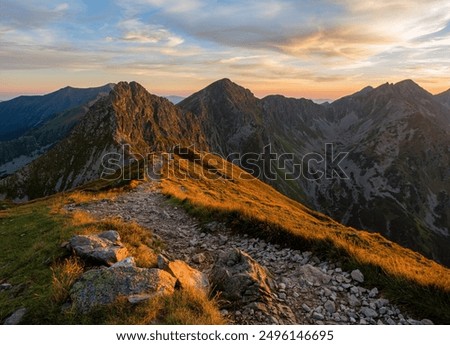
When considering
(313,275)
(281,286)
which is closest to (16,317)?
(281,286)

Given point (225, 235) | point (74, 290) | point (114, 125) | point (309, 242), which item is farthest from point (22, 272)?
point (114, 125)

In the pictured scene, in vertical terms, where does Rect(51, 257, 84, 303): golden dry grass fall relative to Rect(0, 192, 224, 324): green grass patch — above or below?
above

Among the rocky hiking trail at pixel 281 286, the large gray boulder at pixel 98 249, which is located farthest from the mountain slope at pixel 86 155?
the large gray boulder at pixel 98 249

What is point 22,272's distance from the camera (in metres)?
10.9

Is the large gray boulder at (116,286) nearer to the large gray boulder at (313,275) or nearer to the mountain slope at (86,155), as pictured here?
the large gray boulder at (313,275)

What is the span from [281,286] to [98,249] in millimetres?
6156

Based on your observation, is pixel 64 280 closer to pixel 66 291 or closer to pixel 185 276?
pixel 66 291

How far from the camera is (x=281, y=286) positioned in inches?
398

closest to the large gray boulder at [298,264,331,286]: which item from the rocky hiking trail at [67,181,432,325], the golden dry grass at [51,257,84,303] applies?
the rocky hiking trail at [67,181,432,325]

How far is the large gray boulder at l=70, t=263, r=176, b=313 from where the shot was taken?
755 cm

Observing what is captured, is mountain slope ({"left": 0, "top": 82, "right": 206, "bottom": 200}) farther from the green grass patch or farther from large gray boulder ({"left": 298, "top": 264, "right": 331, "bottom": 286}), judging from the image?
large gray boulder ({"left": 298, "top": 264, "right": 331, "bottom": 286})

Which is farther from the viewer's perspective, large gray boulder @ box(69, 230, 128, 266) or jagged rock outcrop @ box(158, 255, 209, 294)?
large gray boulder @ box(69, 230, 128, 266)

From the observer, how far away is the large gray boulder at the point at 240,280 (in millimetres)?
9055

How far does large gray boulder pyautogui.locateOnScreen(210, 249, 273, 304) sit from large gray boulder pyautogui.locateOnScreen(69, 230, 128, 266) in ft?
10.8
